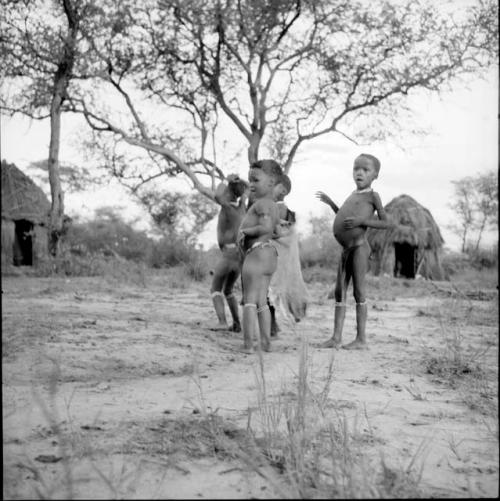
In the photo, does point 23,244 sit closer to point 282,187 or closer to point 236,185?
point 236,185

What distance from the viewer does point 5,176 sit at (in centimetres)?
216

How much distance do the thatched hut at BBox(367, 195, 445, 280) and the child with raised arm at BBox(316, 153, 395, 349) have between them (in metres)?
16.2

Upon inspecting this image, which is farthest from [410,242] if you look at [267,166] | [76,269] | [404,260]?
[267,166]

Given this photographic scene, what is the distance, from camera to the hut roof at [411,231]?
71.2 ft

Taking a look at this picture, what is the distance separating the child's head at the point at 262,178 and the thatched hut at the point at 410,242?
1661 centimetres

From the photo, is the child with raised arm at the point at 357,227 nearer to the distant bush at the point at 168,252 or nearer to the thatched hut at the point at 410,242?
the distant bush at the point at 168,252

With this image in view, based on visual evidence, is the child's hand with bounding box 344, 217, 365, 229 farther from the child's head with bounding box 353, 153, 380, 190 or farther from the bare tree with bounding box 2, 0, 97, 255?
the bare tree with bounding box 2, 0, 97, 255

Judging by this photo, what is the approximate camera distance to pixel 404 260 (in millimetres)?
23875

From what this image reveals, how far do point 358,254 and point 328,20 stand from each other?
13492 millimetres

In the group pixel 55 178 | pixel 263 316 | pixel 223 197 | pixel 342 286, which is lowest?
pixel 263 316

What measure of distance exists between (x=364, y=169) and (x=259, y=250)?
1.12 meters

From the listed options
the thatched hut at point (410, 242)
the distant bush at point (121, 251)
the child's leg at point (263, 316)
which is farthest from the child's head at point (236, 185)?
the thatched hut at point (410, 242)

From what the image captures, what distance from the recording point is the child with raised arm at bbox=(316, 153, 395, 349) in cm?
496

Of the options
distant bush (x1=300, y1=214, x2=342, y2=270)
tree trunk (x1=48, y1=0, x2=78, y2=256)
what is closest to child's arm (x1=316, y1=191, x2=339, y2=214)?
tree trunk (x1=48, y1=0, x2=78, y2=256)
